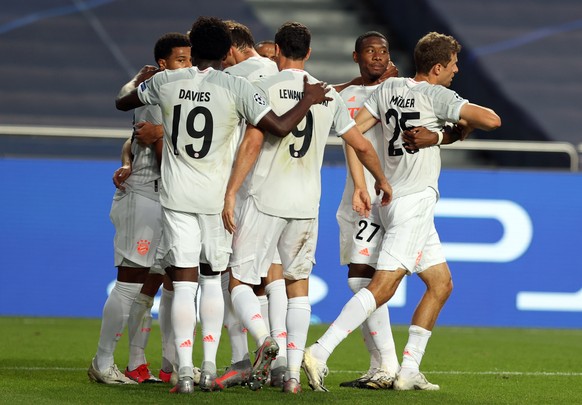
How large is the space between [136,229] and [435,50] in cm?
208

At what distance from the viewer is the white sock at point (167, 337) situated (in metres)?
7.24

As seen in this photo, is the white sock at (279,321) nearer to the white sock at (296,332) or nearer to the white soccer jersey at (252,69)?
the white sock at (296,332)

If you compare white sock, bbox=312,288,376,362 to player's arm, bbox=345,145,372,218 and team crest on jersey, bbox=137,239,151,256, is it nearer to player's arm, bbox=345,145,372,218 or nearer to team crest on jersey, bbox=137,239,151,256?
player's arm, bbox=345,145,372,218

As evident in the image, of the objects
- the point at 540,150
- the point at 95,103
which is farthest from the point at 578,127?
the point at 95,103

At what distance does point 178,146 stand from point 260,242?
735 millimetres

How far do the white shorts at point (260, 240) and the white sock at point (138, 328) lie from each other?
34.1 inches

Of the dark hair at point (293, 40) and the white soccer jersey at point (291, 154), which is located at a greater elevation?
the dark hair at point (293, 40)

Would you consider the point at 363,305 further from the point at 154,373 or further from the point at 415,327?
the point at 154,373

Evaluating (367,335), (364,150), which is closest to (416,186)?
(364,150)

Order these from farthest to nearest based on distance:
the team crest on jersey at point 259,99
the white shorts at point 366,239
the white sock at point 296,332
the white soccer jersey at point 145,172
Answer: the white shorts at point 366,239
the white soccer jersey at point 145,172
the white sock at point 296,332
the team crest on jersey at point 259,99

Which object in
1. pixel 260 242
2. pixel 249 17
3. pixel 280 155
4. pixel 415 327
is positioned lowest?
pixel 415 327

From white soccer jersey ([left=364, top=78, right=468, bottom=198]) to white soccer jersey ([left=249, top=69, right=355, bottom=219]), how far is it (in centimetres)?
44

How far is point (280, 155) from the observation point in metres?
6.75

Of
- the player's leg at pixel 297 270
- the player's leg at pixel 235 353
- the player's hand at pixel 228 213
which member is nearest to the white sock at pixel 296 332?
the player's leg at pixel 297 270
